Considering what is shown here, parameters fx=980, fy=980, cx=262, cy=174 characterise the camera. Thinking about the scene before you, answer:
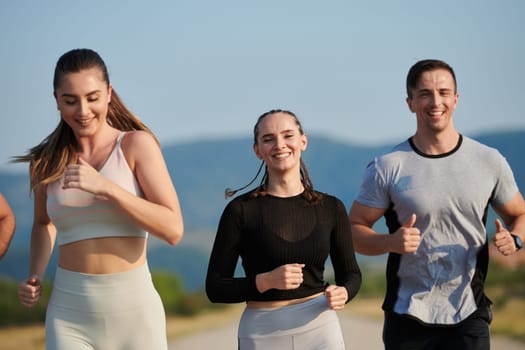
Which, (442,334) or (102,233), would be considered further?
(442,334)

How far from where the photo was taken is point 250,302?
12.7 ft

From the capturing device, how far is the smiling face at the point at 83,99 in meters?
3.59

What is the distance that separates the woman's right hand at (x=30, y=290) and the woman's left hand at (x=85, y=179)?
54 cm

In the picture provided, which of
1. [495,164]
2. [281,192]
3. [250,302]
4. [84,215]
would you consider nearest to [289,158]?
[281,192]

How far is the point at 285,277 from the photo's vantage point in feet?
11.8

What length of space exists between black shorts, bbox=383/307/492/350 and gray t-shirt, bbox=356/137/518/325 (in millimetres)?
35

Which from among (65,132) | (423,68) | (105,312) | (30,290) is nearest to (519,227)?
(423,68)

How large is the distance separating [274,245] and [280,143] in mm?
404

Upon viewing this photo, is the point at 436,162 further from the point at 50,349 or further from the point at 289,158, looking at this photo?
the point at 50,349

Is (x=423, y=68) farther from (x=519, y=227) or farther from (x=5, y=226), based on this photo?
(x=5, y=226)

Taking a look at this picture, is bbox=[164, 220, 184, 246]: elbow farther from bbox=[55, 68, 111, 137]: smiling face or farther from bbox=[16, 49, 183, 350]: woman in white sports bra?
bbox=[55, 68, 111, 137]: smiling face

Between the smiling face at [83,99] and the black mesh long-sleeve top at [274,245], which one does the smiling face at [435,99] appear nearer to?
the black mesh long-sleeve top at [274,245]

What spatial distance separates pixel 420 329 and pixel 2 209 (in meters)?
1.92

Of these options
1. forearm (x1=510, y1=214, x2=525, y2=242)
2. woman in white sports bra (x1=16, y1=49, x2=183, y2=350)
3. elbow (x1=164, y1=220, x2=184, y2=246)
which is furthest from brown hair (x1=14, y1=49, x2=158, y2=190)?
forearm (x1=510, y1=214, x2=525, y2=242)
